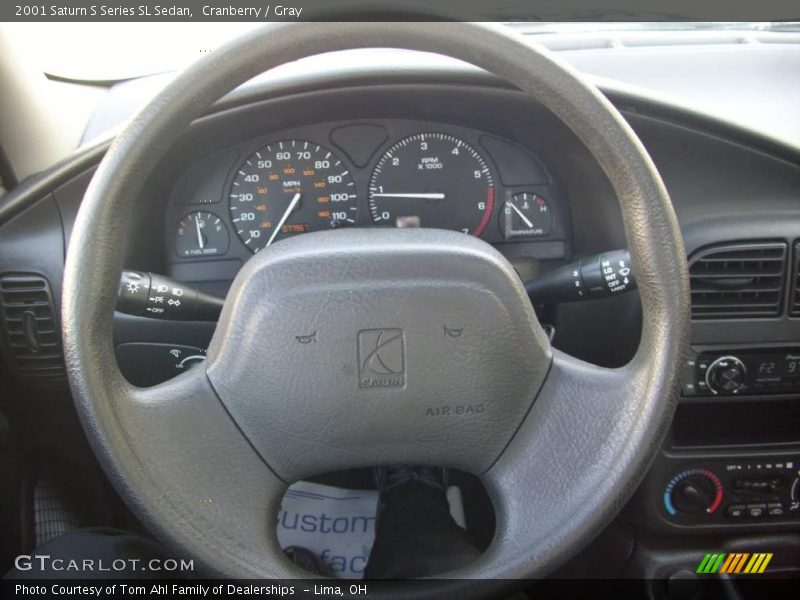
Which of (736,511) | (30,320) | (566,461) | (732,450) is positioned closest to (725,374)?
(732,450)

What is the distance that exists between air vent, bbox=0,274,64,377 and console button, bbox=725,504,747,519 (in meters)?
1.32

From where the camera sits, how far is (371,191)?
5.38 feet

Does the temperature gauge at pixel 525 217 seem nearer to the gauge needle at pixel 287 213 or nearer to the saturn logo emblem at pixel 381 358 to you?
the gauge needle at pixel 287 213

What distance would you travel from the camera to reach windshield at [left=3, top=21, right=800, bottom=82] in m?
1.66

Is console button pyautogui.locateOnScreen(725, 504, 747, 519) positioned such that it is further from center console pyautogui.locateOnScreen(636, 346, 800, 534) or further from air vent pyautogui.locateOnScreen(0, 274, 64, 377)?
air vent pyautogui.locateOnScreen(0, 274, 64, 377)

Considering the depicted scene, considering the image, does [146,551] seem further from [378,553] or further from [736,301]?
[736,301]

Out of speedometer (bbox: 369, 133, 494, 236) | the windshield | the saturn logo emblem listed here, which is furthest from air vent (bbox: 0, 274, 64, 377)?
the saturn logo emblem

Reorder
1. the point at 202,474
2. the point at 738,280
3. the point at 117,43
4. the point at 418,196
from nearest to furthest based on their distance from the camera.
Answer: the point at 202,474, the point at 738,280, the point at 418,196, the point at 117,43

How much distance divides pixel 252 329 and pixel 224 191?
2.01 ft

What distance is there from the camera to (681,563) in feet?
5.71

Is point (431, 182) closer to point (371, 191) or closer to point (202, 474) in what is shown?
point (371, 191)

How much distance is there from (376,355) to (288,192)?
0.64m

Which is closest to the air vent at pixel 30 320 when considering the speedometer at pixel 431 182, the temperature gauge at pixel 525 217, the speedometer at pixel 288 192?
the speedometer at pixel 288 192

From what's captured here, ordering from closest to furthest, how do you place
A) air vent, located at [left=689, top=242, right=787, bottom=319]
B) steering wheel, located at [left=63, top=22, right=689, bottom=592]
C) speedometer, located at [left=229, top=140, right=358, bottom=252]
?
steering wheel, located at [left=63, top=22, right=689, bottom=592] → air vent, located at [left=689, top=242, right=787, bottom=319] → speedometer, located at [left=229, top=140, right=358, bottom=252]
